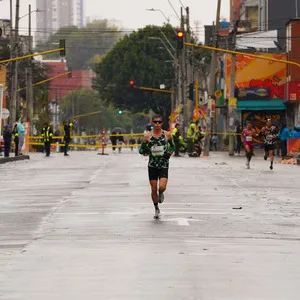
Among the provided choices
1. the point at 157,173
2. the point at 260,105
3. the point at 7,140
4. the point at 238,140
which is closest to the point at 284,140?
the point at 7,140

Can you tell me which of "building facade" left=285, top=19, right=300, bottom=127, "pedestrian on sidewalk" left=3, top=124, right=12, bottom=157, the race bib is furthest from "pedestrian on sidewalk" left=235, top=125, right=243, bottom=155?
the race bib

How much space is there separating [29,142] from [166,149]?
6186 centimetres

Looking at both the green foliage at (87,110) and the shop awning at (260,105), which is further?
the green foliage at (87,110)

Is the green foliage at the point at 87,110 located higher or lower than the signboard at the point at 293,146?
higher

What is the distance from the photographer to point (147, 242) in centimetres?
1633

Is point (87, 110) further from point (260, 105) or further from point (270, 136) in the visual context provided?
point (270, 136)

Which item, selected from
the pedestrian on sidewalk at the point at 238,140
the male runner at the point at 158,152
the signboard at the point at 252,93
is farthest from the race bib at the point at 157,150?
the signboard at the point at 252,93

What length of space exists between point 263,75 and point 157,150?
61233 millimetres

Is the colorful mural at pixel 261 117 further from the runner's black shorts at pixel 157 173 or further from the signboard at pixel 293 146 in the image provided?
the runner's black shorts at pixel 157 173

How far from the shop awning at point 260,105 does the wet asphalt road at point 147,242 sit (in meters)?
47.8

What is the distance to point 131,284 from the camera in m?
11.9

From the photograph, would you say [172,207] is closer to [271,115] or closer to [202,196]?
[202,196]

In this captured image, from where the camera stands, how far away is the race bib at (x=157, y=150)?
836 inches

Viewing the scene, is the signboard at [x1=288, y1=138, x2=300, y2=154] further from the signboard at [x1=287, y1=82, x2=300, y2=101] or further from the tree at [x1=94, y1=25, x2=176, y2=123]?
the tree at [x1=94, y1=25, x2=176, y2=123]
